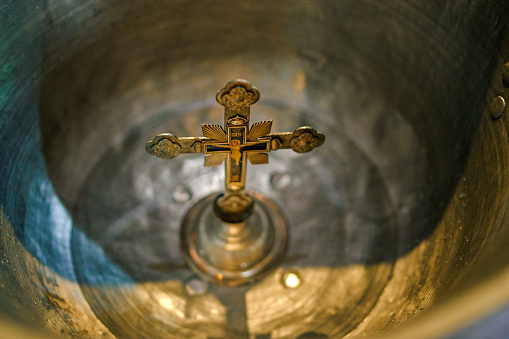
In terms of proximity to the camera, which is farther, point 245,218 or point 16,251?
point 245,218

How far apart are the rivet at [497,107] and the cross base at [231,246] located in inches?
31.4

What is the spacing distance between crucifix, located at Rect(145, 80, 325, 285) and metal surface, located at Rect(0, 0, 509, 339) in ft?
0.18

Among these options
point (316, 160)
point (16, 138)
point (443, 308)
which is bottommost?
point (443, 308)

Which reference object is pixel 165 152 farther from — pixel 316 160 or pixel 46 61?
pixel 316 160

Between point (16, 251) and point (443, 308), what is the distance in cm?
112

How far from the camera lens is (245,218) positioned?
1.58 m

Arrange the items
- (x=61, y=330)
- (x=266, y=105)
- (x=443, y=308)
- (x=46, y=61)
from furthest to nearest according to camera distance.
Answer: (x=266, y=105) < (x=46, y=61) < (x=61, y=330) < (x=443, y=308)

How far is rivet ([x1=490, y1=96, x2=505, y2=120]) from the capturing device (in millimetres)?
1343

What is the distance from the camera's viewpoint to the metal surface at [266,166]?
4.66ft

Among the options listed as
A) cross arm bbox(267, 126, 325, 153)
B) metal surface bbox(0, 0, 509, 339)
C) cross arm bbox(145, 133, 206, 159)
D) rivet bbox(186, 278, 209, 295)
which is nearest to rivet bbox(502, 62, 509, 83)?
metal surface bbox(0, 0, 509, 339)

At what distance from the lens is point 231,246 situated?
5.56ft

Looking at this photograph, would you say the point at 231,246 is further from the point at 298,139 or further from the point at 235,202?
the point at 298,139

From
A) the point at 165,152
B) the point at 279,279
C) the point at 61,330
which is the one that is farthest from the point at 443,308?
the point at 61,330

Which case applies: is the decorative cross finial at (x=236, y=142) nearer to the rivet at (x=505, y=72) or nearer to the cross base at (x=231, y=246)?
the cross base at (x=231, y=246)
